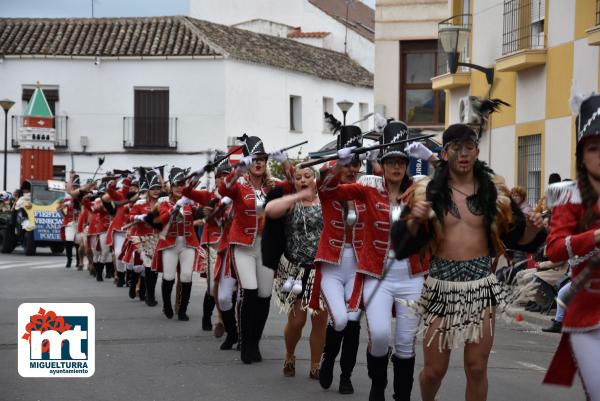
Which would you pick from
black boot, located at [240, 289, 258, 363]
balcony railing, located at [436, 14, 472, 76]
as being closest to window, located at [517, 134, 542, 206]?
balcony railing, located at [436, 14, 472, 76]

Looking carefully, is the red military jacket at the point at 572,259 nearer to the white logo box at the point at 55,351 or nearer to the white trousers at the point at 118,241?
the white logo box at the point at 55,351

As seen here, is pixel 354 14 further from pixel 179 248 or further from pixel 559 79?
pixel 179 248

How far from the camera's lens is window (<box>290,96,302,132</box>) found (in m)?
48.4

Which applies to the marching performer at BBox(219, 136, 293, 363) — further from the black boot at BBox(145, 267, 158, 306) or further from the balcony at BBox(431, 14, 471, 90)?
the balcony at BBox(431, 14, 471, 90)

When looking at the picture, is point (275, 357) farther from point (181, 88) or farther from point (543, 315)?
point (181, 88)

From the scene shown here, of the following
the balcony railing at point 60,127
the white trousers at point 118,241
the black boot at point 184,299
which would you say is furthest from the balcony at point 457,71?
the balcony railing at point 60,127

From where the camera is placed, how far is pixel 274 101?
46.9 m

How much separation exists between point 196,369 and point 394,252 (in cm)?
414

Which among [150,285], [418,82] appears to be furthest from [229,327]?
[418,82]

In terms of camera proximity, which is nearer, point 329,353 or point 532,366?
point 329,353

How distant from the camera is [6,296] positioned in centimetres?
1772

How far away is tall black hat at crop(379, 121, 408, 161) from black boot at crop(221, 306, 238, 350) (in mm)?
3531

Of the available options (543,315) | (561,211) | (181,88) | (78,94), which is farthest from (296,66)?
(561,211)

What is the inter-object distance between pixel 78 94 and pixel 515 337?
34977mm
